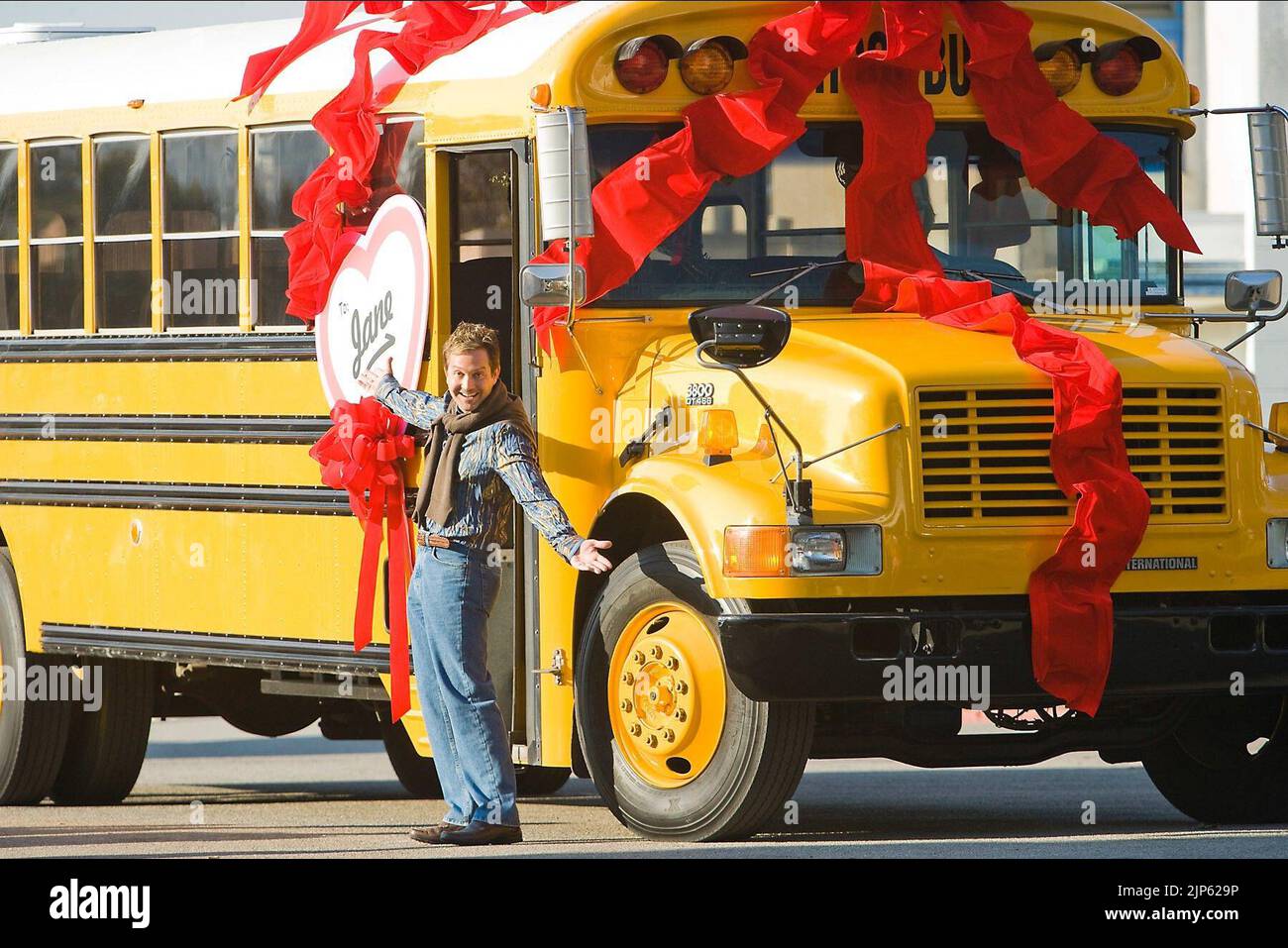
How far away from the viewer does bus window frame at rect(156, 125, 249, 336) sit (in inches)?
398

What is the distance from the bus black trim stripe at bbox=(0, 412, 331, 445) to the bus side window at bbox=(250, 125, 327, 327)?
35 centimetres

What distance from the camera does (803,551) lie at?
26.8 feet

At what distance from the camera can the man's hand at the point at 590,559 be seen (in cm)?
828

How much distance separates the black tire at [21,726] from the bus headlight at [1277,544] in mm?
4939

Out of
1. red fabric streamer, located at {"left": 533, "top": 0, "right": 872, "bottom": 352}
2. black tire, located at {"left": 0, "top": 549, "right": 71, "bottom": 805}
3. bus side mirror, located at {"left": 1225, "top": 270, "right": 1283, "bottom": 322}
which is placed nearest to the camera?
red fabric streamer, located at {"left": 533, "top": 0, "right": 872, "bottom": 352}

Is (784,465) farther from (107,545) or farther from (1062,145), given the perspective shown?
(107,545)

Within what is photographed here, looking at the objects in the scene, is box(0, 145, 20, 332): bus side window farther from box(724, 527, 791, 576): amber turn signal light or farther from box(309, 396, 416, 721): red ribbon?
box(724, 527, 791, 576): amber turn signal light

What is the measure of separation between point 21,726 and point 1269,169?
5.18 meters

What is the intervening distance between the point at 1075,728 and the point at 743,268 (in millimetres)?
1754

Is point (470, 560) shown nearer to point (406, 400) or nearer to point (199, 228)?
point (406, 400)

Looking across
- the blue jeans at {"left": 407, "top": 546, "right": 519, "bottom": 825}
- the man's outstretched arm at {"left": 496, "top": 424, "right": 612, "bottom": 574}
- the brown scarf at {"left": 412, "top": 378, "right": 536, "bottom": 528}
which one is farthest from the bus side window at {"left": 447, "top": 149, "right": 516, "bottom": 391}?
the blue jeans at {"left": 407, "top": 546, "right": 519, "bottom": 825}

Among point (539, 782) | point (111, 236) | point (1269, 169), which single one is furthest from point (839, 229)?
point (539, 782)

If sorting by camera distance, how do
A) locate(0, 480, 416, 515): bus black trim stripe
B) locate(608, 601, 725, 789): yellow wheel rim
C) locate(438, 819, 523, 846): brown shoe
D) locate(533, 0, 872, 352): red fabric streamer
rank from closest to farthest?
A: locate(608, 601, 725, 789): yellow wheel rim < locate(438, 819, 523, 846): brown shoe < locate(533, 0, 872, 352): red fabric streamer < locate(0, 480, 416, 515): bus black trim stripe

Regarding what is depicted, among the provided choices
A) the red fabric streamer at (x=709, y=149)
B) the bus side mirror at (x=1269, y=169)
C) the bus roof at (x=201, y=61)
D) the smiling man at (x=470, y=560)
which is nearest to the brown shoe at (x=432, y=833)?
the smiling man at (x=470, y=560)
